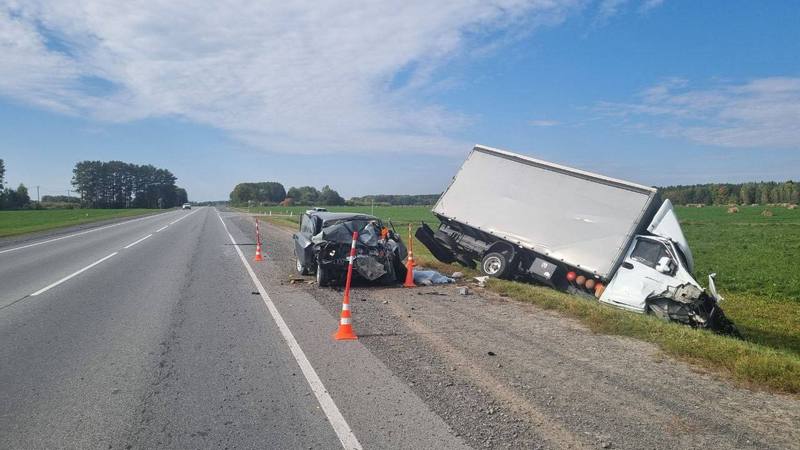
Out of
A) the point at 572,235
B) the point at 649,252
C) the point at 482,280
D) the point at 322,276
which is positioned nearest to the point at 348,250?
the point at 322,276

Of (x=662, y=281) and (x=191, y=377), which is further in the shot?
(x=662, y=281)

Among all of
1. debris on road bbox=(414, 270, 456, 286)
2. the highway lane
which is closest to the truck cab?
debris on road bbox=(414, 270, 456, 286)

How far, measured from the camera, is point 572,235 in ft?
41.7

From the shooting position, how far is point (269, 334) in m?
7.23

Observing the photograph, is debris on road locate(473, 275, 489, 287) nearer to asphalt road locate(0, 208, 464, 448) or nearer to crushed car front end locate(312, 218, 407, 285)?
crushed car front end locate(312, 218, 407, 285)

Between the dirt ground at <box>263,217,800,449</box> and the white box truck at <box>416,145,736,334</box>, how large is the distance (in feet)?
9.96

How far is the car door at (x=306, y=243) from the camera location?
12.1m

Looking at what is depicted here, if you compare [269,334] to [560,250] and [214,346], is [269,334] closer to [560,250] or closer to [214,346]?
[214,346]

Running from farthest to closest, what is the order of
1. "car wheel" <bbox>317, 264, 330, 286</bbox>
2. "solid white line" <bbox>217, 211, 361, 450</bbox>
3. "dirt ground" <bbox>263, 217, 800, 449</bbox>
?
→ "car wheel" <bbox>317, 264, 330, 286</bbox>
"dirt ground" <bbox>263, 217, 800, 449</bbox>
"solid white line" <bbox>217, 211, 361, 450</bbox>

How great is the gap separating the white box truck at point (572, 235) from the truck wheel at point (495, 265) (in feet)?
0.09

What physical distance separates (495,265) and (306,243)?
4916 millimetres

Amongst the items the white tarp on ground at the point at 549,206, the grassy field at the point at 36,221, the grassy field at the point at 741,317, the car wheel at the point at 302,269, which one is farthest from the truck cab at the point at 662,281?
the grassy field at the point at 36,221

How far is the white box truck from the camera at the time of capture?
10.5m

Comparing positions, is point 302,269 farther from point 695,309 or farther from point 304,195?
point 304,195
